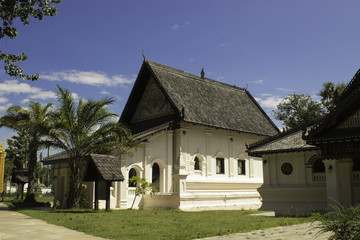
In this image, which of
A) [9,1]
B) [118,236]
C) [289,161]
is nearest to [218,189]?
[289,161]

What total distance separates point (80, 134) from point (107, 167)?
3.29 meters

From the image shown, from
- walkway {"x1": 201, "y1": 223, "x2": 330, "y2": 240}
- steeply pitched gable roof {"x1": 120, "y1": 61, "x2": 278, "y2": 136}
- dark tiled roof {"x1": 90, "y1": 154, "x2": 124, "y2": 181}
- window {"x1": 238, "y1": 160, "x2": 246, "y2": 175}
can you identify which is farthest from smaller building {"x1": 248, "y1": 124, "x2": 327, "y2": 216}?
window {"x1": 238, "y1": 160, "x2": 246, "y2": 175}

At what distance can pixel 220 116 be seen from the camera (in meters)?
28.5

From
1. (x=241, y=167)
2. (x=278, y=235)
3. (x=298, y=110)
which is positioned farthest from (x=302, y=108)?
(x=278, y=235)

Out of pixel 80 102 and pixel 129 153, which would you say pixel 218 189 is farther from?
pixel 80 102

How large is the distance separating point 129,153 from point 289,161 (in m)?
8.99

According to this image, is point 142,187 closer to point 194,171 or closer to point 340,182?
point 194,171

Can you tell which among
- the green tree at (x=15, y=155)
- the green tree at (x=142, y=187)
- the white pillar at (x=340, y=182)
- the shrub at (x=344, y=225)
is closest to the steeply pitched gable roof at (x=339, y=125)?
the white pillar at (x=340, y=182)

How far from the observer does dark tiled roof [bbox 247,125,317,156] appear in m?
18.6

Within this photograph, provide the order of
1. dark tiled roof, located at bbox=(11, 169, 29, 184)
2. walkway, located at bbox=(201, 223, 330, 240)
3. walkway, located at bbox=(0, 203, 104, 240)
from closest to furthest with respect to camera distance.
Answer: walkway, located at bbox=(201, 223, 330, 240)
walkway, located at bbox=(0, 203, 104, 240)
dark tiled roof, located at bbox=(11, 169, 29, 184)

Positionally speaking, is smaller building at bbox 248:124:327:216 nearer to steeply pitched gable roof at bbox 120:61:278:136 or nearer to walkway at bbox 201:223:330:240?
steeply pitched gable roof at bbox 120:61:278:136

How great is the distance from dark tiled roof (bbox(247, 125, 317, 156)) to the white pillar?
188 centimetres

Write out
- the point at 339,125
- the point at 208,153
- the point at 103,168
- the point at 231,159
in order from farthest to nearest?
the point at 231,159, the point at 208,153, the point at 103,168, the point at 339,125

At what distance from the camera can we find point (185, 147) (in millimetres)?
25297
